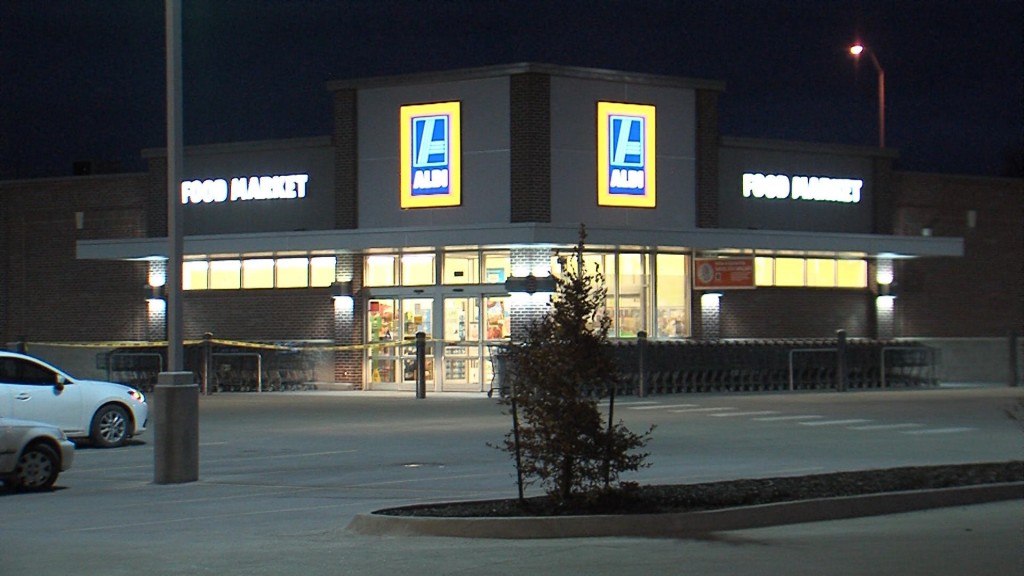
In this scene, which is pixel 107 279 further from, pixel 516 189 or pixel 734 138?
pixel 734 138

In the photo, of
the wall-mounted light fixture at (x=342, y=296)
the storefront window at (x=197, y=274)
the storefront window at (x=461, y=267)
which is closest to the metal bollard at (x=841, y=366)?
the storefront window at (x=461, y=267)

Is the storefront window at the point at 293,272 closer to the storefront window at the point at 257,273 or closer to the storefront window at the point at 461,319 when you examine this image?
the storefront window at the point at 257,273

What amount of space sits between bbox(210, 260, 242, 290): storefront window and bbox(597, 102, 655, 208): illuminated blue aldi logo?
36.1ft

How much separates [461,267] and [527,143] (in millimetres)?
Answer: 3811

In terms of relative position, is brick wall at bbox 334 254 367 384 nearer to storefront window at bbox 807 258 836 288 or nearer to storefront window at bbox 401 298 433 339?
storefront window at bbox 401 298 433 339

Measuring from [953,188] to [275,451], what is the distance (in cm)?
2934

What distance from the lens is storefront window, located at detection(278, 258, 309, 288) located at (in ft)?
127

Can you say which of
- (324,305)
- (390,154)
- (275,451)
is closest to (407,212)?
(390,154)

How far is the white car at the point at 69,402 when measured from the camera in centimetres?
2081

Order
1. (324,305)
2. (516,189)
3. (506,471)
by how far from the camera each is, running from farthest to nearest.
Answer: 1. (324,305)
2. (516,189)
3. (506,471)

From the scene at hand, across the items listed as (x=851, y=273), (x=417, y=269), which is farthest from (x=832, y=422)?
(x=851, y=273)

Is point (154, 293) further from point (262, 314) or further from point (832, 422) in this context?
point (832, 422)

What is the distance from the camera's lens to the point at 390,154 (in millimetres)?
36531

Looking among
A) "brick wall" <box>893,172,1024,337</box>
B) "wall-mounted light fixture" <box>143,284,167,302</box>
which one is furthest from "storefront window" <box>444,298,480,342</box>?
"brick wall" <box>893,172,1024,337</box>
